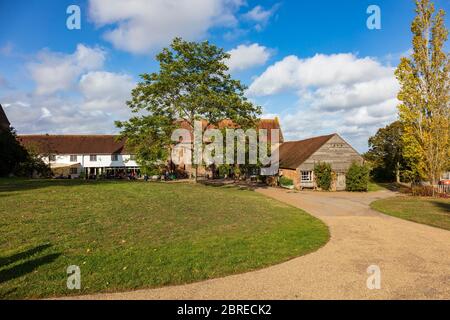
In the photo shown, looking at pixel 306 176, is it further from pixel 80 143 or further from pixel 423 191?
pixel 80 143

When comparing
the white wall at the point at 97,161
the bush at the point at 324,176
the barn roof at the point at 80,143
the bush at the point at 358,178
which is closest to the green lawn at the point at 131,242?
the bush at the point at 324,176

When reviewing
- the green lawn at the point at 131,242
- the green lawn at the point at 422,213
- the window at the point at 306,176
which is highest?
the window at the point at 306,176

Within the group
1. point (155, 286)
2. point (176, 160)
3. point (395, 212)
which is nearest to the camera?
point (155, 286)

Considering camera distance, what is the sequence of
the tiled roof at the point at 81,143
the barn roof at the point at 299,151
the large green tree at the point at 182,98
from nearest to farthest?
the large green tree at the point at 182,98, the barn roof at the point at 299,151, the tiled roof at the point at 81,143

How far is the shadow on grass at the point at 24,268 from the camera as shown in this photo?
655 cm

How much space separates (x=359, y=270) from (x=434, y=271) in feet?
6.45

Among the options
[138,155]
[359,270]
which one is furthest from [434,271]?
[138,155]

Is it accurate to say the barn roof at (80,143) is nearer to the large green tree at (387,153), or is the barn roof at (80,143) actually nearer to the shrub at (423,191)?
the large green tree at (387,153)

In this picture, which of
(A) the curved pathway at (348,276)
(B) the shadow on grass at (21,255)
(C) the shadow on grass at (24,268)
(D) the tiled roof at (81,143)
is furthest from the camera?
(D) the tiled roof at (81,143)

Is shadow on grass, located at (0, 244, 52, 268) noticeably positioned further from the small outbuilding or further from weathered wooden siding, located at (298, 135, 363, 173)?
weathered wooden siding, located at (298, 135, 363, 173)

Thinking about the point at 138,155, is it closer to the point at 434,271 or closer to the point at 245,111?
the point at 245,111

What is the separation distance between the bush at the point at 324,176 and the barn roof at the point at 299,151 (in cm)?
198

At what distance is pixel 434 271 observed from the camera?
25.3 ft
